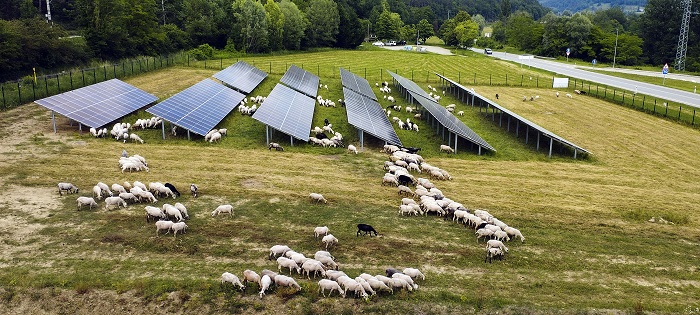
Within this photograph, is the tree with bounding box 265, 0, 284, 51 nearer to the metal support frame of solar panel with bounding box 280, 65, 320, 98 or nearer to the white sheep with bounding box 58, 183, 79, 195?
the metal support frame of solar panel with bounding box 280, 65, 320, 98

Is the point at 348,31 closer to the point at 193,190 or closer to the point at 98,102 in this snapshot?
the point at 98,102

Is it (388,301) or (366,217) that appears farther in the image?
(366,217)

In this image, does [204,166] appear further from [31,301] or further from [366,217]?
[31,301]

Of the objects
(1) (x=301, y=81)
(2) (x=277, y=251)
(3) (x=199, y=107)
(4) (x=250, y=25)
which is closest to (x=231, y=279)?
(2) (x=277, y=251)

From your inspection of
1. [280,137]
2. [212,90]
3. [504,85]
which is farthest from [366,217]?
[504,85]

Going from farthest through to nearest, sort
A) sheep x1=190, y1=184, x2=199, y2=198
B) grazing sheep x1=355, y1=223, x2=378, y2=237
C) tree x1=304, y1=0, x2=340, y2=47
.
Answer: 1. tree x1=304, y1=0, x2=340, y2=47
2. sheep x1=190, y1=184, x2=199, y2=198
3. grazing sheep x1=355, y1=223, x2=378, y2=237

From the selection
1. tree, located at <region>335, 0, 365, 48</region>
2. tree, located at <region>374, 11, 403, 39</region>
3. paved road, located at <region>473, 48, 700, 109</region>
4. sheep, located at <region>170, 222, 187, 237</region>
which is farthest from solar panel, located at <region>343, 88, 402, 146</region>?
tree, located at <region>374, 11, 403, 39</region>

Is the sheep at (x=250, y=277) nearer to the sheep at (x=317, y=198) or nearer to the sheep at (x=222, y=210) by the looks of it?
the sheep at (x=222, y=210)
